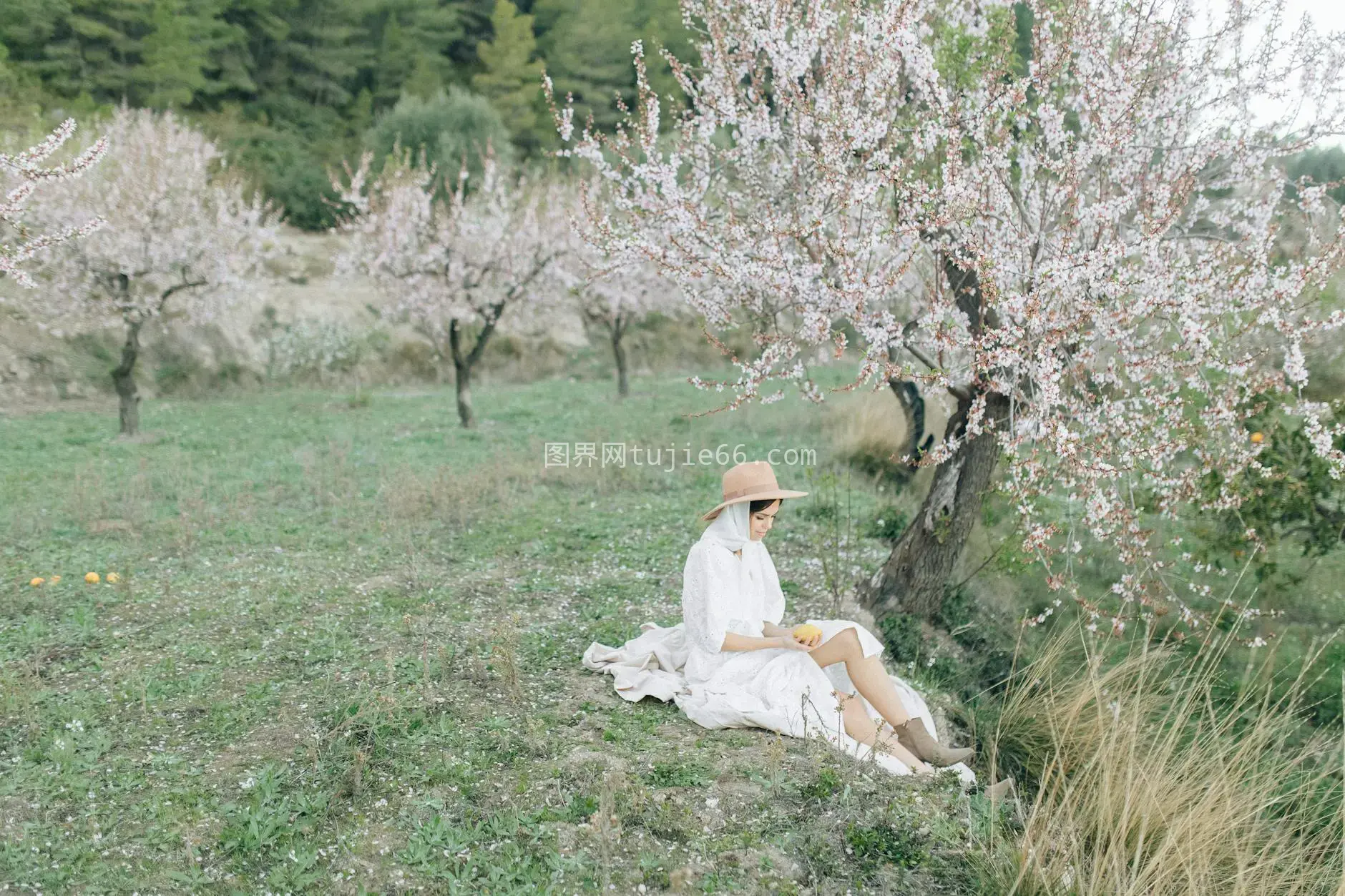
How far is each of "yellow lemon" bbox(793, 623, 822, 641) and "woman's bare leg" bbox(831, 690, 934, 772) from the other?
317 mm

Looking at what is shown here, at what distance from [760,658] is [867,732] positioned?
2.30ft

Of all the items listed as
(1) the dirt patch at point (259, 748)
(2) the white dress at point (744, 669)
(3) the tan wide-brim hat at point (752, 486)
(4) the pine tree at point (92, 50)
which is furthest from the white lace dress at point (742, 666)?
(4) the pine tree at point (92, 50)

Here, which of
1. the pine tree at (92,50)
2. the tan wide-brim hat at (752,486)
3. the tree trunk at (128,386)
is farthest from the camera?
the pine tree at (92,50)

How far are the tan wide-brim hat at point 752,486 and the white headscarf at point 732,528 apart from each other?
48mm

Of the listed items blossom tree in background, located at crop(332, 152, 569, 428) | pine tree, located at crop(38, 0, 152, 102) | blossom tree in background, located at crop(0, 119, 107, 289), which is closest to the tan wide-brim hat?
blossom tree in background, located at crop(0, 119, 107, 289)

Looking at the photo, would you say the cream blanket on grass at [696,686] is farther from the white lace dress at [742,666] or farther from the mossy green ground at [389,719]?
the mossy green ground at [389,719]

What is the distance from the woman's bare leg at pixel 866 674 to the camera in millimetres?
5133

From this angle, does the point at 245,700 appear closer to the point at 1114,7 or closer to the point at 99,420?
the point at 1114,7

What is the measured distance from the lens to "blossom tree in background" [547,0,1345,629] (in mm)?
5832

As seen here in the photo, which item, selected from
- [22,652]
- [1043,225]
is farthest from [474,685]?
[1043,225]

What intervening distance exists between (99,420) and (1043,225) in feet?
57.3

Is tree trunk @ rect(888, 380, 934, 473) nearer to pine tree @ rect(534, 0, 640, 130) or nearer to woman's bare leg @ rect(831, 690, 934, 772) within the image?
woman's bare leg @ rect(831, 690, 934, 772)

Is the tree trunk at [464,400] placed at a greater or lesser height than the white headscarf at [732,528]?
lesser

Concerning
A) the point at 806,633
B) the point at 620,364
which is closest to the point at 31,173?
the point at 806,633
